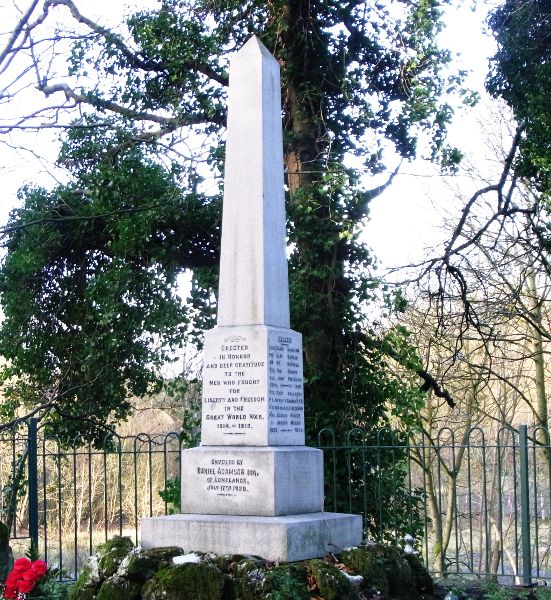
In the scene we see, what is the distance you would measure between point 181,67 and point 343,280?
3.76 meters

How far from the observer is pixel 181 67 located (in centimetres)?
1270

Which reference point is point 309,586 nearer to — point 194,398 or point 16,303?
point 194,398

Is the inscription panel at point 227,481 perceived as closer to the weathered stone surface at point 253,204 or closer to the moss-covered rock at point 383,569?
the moss-covered rock at point 383,569


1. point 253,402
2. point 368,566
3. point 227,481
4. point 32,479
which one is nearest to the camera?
point 368,566

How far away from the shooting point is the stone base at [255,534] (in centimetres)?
635

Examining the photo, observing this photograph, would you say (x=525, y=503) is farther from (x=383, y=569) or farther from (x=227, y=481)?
(x=227, y=481)

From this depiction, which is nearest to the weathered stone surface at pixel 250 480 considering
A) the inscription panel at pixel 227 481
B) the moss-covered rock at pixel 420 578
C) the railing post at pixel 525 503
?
the inscription panel at pixel 227 481

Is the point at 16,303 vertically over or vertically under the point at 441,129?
under

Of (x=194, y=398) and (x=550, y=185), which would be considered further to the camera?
(x=194, y=398)

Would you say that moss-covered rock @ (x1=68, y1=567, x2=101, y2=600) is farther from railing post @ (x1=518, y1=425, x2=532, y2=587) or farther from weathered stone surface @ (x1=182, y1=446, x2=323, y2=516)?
railing post @ (x1=518, y1=425, x2=532, y2=587)

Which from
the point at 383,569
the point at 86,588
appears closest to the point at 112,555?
the point at 86,588

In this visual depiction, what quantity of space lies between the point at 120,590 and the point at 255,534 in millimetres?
1031

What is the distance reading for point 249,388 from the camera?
696cm

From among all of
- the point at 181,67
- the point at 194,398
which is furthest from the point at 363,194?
the point at 194,398
